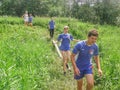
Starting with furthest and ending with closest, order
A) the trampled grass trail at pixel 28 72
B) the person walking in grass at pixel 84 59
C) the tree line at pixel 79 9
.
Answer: the tree line at pixel 79 9 < the person walking in grass at pixel 84 59 < the trampled grass trail at pixel 28 72

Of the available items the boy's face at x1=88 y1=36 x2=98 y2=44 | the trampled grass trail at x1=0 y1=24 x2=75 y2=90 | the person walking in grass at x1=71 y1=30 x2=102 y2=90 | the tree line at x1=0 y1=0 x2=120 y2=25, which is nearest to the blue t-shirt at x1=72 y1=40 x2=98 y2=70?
the person walking in grass at x1=71 y1=30 x2=102 y2=90

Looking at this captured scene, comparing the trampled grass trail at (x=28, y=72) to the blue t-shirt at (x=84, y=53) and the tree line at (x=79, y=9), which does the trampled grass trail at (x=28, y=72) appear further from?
the tree line at (x=79, y=9)

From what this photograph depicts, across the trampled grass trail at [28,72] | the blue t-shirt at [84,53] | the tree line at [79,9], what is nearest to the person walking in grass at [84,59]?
the blue t-shirt at [84,53]

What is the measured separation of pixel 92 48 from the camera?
7.39 m

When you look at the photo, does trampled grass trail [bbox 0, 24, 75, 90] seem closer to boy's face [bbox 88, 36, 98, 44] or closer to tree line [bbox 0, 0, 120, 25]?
boy's face [bbox 88, 36, 98, 44]

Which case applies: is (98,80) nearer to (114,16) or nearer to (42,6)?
(114,16)

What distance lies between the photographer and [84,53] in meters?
7.39

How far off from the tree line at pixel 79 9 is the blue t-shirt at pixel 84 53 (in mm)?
31642

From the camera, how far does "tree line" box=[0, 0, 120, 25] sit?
1601 inches

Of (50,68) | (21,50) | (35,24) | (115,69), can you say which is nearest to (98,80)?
(115,69)

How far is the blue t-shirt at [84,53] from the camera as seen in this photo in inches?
288

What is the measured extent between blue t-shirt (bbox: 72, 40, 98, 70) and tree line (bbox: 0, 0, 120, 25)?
104ft

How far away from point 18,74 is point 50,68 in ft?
13.2

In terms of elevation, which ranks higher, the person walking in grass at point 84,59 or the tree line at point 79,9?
the person walking in grass at point 84,59
